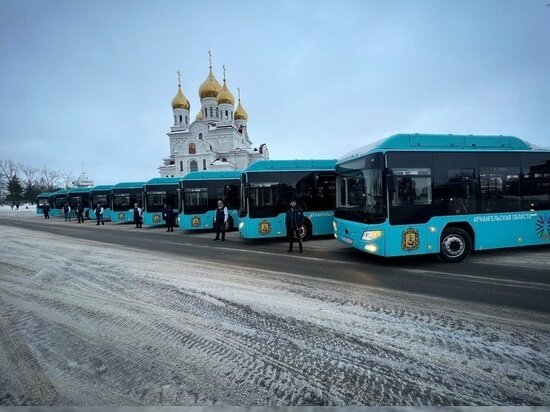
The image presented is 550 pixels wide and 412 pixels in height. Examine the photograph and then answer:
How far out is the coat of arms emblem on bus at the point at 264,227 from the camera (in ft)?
37.9

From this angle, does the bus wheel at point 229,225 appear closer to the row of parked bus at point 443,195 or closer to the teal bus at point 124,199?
the row of parked bus at point 443,195

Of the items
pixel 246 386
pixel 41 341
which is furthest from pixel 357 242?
pixel 41 341

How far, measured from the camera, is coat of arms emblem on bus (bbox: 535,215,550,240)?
8086 mm

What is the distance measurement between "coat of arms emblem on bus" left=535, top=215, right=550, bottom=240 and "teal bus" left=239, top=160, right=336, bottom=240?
660 cm

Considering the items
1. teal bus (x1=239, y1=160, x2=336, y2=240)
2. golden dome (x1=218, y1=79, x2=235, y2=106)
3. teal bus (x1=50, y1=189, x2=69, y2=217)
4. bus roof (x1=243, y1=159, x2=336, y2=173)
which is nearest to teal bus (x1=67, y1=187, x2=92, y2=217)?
teal bus (x1=50, y1=189, x2=69, y2=217)

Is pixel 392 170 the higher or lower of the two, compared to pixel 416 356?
higher

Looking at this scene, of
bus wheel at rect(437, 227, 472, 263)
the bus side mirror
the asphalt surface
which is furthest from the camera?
bus wheel at rect(437, 227, 472, 263)

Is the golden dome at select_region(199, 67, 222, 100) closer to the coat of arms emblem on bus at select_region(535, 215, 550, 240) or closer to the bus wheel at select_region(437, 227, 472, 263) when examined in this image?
the bus wheel at select_region(437, 227, 472, 263)

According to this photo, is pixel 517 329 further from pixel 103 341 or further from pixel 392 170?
pixel 103 341

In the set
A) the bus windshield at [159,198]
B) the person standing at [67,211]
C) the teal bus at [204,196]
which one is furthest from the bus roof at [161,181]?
the person standing at [67,211]

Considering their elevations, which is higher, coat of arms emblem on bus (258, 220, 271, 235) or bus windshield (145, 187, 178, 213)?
bus windshield (145, 187, 178, 213)

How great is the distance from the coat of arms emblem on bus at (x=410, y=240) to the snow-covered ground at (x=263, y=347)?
2.17m

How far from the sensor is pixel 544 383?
2576 millimetres

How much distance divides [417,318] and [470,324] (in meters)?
0.68
